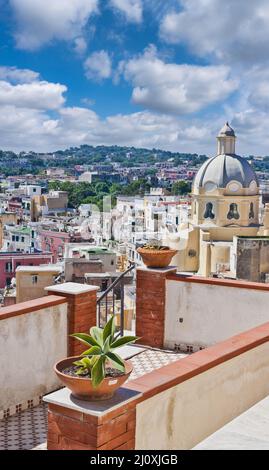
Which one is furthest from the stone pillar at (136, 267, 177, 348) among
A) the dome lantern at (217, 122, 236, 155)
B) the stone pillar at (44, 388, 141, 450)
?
the dome lantern at (217, 122, 236, 155)

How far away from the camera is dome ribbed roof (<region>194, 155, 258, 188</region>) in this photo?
29812mm

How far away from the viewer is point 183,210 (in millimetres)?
56031

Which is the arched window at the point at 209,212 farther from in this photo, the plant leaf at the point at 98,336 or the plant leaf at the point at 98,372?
the plant leaf at the point at 98,372

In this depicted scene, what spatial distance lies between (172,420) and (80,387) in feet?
2.93

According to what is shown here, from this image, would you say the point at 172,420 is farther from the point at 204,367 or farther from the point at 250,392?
the point at 250,392

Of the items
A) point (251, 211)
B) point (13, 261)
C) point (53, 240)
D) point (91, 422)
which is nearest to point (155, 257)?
point (91, 422)

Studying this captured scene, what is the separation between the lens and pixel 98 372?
2.88 m

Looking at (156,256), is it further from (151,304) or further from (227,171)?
(227,171)

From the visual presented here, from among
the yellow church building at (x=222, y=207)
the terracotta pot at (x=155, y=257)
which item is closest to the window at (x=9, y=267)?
the yellow church building at (x=222, y=207)

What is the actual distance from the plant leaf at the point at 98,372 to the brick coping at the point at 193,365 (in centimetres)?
28

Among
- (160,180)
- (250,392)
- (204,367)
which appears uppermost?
(160,180)

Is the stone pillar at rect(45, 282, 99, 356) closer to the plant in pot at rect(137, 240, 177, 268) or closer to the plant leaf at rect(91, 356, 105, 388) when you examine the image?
the plant in pot at rect(137, 240, 177, 268)

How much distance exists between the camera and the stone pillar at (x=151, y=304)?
6.05 meters

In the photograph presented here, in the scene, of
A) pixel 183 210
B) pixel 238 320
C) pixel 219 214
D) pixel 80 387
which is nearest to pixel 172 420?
pixel 80 387
